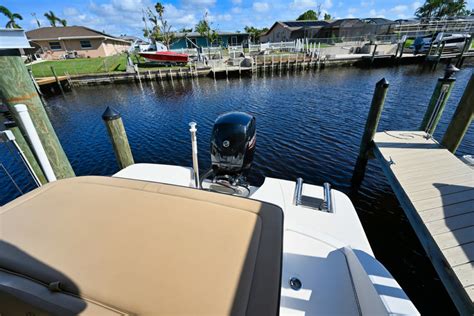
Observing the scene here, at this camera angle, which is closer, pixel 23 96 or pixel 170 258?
pixel 170 258

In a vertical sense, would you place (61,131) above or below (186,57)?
below

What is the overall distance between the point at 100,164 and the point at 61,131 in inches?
167

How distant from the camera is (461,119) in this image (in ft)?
12.3

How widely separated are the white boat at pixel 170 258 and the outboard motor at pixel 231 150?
1139 mm

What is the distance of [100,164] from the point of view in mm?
6254

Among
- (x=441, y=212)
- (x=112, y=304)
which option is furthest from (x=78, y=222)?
(x=441, y=212)

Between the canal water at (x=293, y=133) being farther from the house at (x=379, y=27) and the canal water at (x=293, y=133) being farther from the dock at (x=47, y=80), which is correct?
the house at (x=379, y=27)

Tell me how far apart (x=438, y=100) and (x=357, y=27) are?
37543 mm

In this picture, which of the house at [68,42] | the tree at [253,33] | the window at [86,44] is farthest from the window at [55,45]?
the tree at [253,33]

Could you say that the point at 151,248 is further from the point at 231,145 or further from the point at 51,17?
the point at 51,17

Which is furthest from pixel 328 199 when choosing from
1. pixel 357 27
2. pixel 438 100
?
pixel 357 27

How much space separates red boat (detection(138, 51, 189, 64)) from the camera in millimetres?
20203

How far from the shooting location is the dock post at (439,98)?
4.27 metres

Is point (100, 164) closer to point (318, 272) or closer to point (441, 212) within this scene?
point (318, 272)
